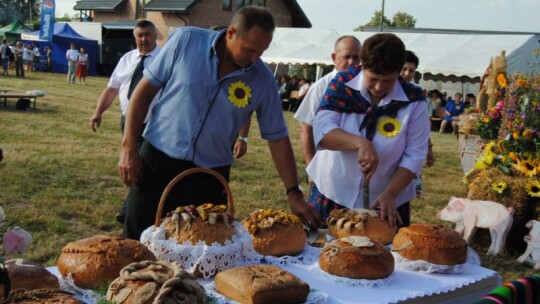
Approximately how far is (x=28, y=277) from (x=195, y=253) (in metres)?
0.49

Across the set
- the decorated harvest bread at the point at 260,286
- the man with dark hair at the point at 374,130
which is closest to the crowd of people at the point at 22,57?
the man with dark hair at the point at 374,130

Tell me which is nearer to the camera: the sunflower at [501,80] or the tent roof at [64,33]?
the sunflower at [501,80]

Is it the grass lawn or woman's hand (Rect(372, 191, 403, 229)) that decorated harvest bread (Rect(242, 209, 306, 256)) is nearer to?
woman's hand (Rect(372, 191, 403, 229))

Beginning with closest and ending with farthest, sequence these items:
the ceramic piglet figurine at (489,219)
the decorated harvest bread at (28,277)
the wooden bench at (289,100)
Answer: the decorated harvest bread at (28,277) < the ceramic piglet figurine at (489,219) < the wooden bench at (289,100)

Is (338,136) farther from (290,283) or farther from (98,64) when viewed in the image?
(98,64)

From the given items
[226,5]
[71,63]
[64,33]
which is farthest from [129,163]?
[226,5]

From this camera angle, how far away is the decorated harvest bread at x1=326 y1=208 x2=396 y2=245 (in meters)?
2.35

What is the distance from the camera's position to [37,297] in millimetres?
1422

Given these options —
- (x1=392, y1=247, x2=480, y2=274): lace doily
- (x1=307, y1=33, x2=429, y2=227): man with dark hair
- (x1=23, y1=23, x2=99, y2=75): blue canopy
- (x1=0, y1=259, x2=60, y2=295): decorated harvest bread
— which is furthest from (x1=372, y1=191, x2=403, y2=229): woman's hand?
(x1=23, y1=23, x2=99, y2=75): blue canopy

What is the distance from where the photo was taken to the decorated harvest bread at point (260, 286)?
172cm

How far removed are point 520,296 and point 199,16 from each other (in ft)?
112

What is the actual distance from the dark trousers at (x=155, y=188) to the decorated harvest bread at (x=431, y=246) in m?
0.91

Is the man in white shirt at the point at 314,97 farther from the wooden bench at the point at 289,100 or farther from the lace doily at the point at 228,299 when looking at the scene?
the wooden bench at the point at 289,100

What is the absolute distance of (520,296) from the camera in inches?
61.4
